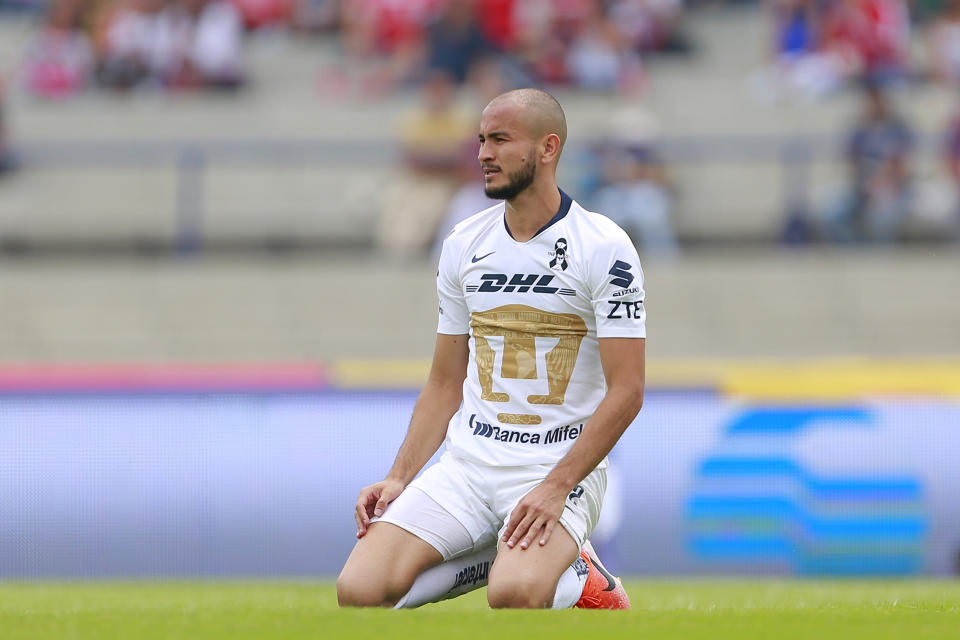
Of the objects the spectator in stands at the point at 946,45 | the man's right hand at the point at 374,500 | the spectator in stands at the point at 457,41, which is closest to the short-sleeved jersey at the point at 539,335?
the man's right hand at the point at 374,500

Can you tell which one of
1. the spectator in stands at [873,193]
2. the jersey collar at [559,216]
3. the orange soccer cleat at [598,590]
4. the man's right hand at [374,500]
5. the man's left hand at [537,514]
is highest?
the jersey collar at [559,216]

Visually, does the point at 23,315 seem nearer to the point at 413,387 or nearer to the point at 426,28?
the point at 413,387

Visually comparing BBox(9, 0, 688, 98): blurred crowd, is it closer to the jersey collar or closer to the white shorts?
the jersey collar

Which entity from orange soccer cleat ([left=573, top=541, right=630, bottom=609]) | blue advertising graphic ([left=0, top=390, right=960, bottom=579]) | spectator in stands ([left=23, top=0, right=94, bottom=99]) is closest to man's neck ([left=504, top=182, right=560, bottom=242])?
orange soccer cleat ([left=573, top=541, right=630, bottom=609])

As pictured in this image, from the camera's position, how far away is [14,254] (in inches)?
519

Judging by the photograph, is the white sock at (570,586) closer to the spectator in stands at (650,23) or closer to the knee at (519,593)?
the knee at (519,593)

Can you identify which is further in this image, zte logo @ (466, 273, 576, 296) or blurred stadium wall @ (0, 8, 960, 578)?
blurred stadium wall @ (0, 8, 960, 578)

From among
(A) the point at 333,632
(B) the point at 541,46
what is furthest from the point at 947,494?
(B) the point at 541,46

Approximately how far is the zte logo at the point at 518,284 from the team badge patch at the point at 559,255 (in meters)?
0.04

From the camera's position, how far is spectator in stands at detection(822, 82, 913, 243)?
12.1 m

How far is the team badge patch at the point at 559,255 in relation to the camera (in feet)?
18.2

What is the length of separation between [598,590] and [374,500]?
3.05 feet

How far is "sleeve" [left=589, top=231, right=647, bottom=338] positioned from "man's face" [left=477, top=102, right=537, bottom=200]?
1.38 ft

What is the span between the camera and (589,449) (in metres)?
5.35
